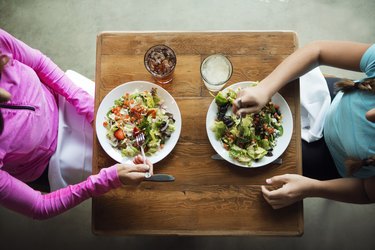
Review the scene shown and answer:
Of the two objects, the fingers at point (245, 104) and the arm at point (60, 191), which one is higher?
the fingers at point (245, 104)

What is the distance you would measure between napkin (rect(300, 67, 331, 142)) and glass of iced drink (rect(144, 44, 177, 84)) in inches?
24.7

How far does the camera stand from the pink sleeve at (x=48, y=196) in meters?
1.33

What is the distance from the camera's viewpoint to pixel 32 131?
1.39 m

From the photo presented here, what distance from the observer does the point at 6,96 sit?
1.14 meters

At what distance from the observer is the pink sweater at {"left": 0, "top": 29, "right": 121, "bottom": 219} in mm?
1337

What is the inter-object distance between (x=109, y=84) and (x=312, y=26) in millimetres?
1724

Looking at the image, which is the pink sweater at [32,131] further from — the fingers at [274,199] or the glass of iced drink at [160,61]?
the fingers at [274,199]

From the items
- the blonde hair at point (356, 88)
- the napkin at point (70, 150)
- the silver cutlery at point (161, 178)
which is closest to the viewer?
the blonde hair at point (356, 88)

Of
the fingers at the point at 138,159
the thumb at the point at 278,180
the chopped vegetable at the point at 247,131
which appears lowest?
the thumb at the point at 278,180

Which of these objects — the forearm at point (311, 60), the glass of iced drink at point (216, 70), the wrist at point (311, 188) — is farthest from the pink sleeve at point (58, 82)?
the wrist at point (311, 188)

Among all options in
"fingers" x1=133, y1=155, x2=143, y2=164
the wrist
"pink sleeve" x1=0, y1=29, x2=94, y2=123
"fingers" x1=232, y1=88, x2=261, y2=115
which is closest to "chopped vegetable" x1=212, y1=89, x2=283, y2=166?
"fingers" x1=232, y1=88, x2=261, y2=115

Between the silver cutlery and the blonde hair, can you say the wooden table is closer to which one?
the silver cutlery

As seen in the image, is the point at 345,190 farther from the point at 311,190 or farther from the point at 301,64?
the point at 301,64

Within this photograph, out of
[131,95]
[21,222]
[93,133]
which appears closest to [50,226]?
[21,222]
